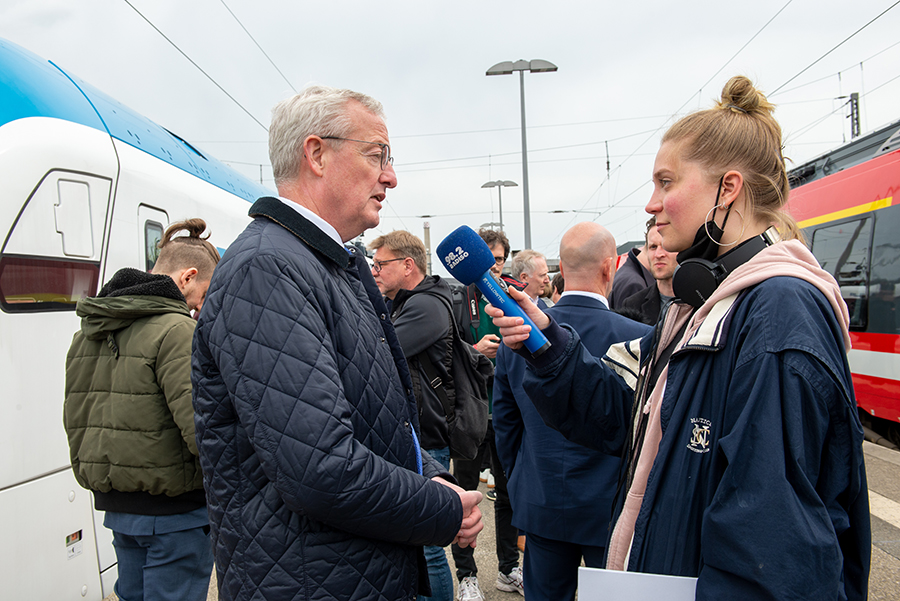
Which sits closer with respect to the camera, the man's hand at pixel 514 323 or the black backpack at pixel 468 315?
the man's hand at pixel 514 323

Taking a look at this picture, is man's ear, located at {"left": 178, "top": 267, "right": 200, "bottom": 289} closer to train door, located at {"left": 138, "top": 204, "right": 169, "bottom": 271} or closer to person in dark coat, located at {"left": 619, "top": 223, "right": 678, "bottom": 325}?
train door, located at {"left": 138, "top": 204, "right": 169, "bottom": 271}

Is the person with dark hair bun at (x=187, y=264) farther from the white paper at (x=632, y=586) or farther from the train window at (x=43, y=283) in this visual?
the white paper at (x=632, y=586)

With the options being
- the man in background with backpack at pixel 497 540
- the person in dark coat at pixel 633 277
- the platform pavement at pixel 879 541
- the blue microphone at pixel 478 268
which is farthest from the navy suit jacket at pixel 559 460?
the person in dark coat at pixel 633 277

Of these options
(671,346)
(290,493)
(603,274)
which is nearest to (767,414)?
(671,346)

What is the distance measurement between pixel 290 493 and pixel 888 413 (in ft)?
21.9

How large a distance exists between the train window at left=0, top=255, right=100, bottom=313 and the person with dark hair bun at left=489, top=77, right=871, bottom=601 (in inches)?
116

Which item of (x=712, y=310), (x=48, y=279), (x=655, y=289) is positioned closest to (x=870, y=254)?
(x=655, y=289)

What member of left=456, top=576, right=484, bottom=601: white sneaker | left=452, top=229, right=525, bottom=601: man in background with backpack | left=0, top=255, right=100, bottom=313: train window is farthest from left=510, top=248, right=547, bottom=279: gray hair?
left=0, top=255, right=100, bottom=313: train window

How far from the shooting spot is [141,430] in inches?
87.4

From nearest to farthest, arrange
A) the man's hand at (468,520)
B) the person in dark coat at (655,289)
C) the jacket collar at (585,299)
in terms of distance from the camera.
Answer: the man's hand at (468,520) → the jacket collar at (585,299) → the person in dark coat at (655,289)

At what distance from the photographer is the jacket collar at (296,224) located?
147 centimetres

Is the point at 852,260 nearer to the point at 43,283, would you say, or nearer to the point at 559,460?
the point at 559,460

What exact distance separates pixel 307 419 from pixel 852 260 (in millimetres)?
7190

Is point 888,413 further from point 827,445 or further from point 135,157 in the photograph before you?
point 135,157
